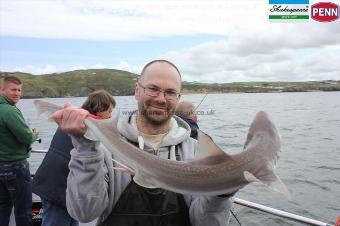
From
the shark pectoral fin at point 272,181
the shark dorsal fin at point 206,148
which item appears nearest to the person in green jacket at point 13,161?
the shark dorsal fin at point 206,148

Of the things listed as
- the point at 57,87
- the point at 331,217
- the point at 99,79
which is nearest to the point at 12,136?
the point at 331,217

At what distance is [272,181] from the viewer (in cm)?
252

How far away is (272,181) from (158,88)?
143cm

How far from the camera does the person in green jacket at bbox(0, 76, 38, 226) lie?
6898mm

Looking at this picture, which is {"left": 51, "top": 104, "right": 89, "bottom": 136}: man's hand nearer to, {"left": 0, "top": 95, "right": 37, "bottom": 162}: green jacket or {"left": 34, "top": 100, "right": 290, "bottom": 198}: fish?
{"left": 34, "top": 100, "right": 290, "bottom": 198}: fish

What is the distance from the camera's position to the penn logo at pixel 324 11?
19.9 metres

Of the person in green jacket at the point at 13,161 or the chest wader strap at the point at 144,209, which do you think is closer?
the chest wader strap at the point at 144,209

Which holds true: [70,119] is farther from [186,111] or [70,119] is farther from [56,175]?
[186,111]

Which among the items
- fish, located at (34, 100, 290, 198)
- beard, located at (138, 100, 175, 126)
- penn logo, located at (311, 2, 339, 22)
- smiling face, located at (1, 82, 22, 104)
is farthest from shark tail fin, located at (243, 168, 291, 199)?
penn logo, located at (311, 2, 339, 22)

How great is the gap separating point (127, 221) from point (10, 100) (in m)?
4.66

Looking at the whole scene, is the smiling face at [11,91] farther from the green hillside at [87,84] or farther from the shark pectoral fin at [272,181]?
the green hillside at [87,84]

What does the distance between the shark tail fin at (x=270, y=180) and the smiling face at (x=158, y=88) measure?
1244 mm

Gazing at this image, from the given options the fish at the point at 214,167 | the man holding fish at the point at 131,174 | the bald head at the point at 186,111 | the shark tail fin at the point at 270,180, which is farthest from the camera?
the bald head at the point at 186,111

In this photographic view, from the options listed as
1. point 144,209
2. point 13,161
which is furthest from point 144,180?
point 13,161
